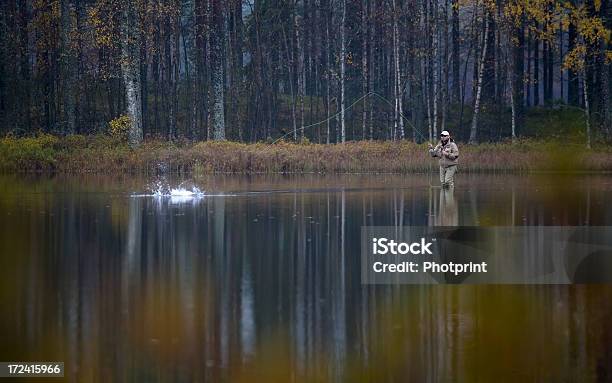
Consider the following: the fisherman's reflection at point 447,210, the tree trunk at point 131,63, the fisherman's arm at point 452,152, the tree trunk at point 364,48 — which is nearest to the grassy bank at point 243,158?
the tree trunk at point 131,63

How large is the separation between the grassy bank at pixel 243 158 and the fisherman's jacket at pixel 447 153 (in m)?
10.6

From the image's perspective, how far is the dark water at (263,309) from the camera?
9852 millimetres

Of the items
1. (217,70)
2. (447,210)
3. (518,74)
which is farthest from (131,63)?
(447,210)

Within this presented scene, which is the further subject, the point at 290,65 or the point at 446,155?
the point at 290,65

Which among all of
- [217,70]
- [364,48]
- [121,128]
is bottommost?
[121,128]

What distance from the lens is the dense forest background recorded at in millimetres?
47094

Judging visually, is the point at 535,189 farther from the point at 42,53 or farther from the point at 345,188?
the point at 42,53

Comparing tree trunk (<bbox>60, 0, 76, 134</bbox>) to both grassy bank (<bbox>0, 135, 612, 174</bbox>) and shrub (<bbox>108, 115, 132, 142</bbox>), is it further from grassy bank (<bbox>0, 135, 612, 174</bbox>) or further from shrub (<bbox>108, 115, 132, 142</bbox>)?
grassy bank (<bbox>0, 135, 612, 174</bbox>)

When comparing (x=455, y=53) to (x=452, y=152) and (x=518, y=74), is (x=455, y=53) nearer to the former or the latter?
(x=518, y=74)

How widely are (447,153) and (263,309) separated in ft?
63.6

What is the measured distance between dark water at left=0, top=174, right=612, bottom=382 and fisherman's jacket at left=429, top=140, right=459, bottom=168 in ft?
26.2

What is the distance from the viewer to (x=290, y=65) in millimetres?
63031

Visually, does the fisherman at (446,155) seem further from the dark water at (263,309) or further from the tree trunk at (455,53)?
the tree trunk at (455,53)

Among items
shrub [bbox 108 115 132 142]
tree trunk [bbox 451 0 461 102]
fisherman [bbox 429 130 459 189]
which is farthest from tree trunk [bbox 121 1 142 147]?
fisherman [bbox 429 130 459 189]
